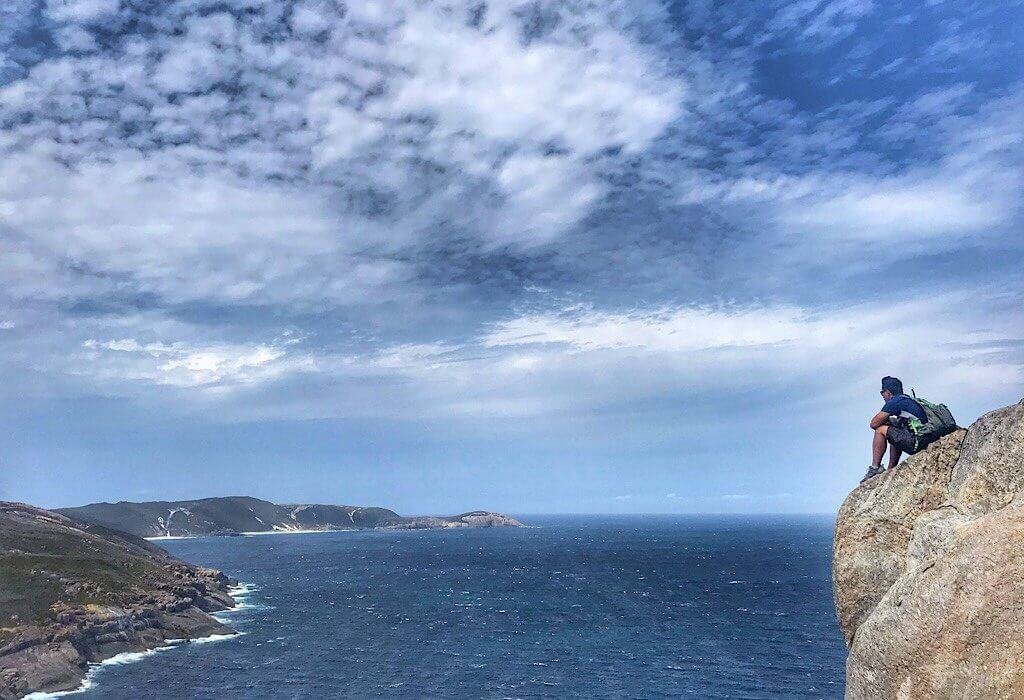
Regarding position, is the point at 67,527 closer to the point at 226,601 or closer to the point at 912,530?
the point at 226,601

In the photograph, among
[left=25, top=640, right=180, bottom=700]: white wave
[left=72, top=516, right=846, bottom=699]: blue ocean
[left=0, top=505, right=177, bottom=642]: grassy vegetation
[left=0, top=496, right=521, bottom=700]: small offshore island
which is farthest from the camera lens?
[left=0, top=505, right=177, bottom=642]: grassy vegetation

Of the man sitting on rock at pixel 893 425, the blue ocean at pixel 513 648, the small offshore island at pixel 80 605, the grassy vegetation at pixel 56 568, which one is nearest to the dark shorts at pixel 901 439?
the man sitting on rock at pixel 893 425

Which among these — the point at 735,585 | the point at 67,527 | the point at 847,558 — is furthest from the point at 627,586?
the point at 847,558

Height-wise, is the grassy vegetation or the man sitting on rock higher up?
the man sitting on rock

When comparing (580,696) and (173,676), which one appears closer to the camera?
(580,696)

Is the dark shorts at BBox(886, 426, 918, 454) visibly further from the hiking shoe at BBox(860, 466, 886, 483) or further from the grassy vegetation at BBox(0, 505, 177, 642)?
the grassy vegetation at BBox(0, 505, 177, 642)

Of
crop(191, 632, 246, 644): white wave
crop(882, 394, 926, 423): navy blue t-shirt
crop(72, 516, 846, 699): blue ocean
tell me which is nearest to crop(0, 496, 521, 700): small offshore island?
crop(191, 632, 246, 644): white wave

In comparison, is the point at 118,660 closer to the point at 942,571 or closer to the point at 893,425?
the point at 893,425
